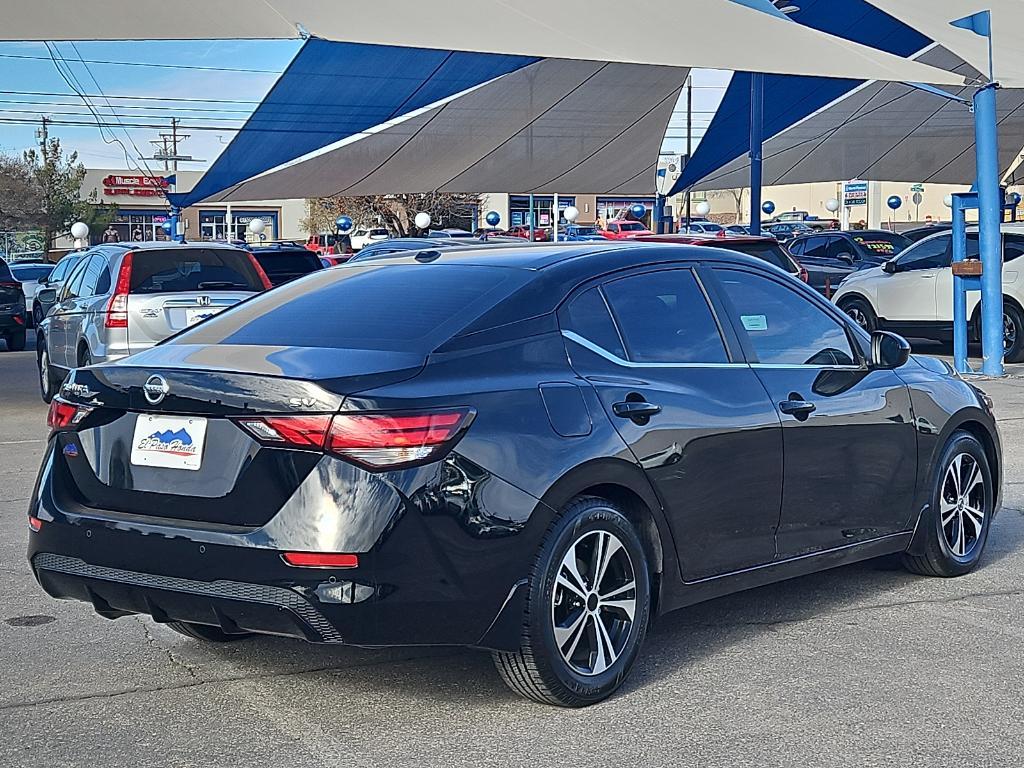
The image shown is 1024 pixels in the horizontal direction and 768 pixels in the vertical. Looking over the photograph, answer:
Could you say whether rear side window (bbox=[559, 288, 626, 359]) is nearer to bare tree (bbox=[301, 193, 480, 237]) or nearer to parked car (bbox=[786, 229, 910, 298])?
parked car (bbox=[786, 229, 910, 298])

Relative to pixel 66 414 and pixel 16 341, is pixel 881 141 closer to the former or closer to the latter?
pixel 16 341

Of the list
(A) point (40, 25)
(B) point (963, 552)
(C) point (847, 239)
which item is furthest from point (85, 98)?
(B) point (963, 552)

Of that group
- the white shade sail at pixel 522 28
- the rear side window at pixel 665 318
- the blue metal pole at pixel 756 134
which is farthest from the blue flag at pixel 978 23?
the rear side window at pixel 665 318

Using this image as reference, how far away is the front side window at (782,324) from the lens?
225 inches

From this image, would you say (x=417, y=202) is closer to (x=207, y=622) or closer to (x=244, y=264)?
(x=244, y=264)

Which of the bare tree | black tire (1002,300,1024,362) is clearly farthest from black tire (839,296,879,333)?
the bare tree

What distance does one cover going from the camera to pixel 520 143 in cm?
2811

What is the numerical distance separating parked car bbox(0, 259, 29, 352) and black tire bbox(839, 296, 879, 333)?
13262 mm

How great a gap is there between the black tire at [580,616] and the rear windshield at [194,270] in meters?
9.26

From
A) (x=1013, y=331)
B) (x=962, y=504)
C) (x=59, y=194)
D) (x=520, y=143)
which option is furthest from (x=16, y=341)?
(x=59, y=194)

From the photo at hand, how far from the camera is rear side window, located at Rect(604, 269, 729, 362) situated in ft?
17.2

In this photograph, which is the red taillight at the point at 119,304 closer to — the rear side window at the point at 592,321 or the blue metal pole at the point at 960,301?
the rear side window at the point at 592,321

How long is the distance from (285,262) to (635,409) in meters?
14.6

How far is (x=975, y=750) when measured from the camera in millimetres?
4320
